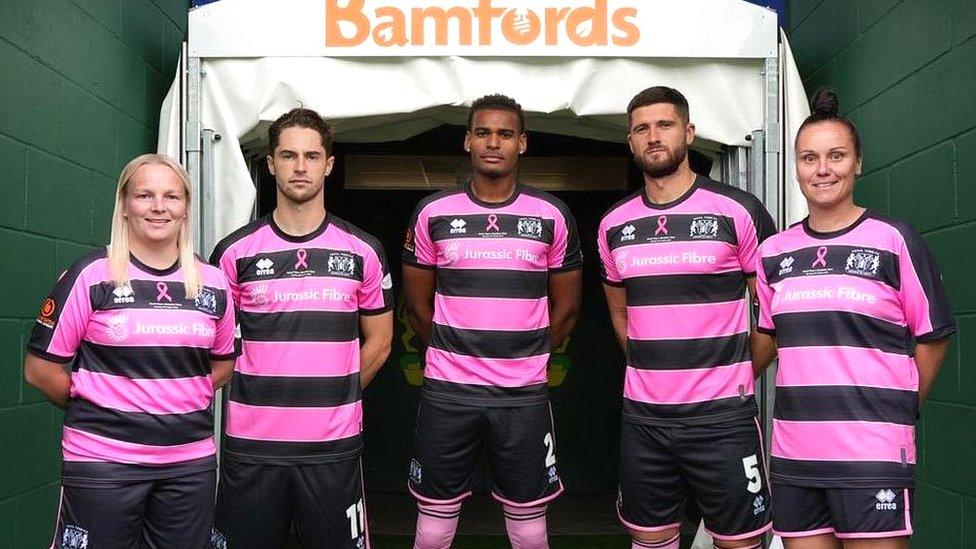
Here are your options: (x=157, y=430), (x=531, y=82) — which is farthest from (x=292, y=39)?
(x=157, y=430)

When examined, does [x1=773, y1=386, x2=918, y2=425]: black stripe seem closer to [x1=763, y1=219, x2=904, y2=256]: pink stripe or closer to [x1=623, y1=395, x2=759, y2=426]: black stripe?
[x1=763, y1=219, x2=904, y2=256]: pink stripe

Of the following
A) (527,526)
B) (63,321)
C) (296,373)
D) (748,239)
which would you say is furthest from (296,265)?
(748,239)

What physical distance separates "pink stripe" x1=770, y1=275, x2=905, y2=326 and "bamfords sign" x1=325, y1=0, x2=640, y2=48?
4.31ft

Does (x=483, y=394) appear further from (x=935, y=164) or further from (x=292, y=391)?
(x=935, y=164)

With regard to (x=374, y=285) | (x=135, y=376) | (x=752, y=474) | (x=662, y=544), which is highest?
(x=374, y=285)

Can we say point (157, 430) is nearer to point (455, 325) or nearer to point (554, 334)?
point (455, 325)

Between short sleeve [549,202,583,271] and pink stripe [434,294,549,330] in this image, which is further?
short sleeve [549,202,583,271]

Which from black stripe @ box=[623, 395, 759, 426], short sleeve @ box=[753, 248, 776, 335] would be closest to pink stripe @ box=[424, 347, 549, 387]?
black stripe @ box=[623, 395, 759, 426]

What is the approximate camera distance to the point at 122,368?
2131 millimetres

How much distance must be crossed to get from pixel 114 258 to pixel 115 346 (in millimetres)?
203

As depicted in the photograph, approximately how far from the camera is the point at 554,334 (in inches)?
123

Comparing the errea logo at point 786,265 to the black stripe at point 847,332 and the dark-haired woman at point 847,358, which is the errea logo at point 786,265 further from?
the black stripe at point 847,332

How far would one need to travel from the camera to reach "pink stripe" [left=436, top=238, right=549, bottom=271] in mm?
2900

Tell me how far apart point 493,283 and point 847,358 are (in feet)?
3.62
